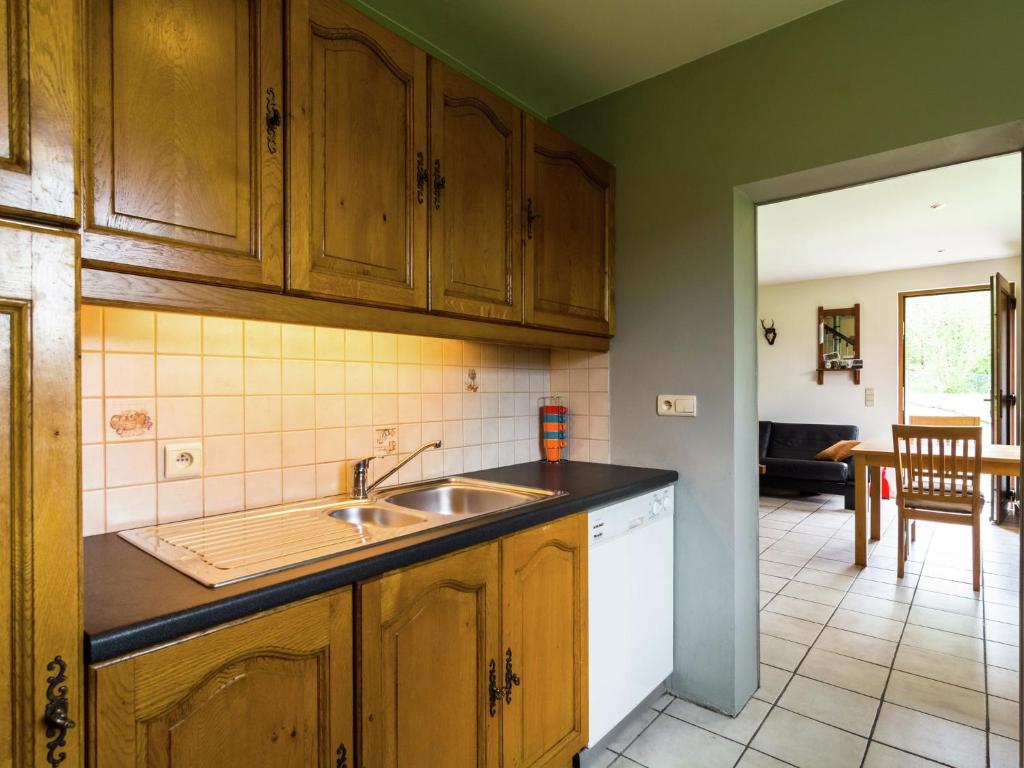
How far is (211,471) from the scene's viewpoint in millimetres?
1412

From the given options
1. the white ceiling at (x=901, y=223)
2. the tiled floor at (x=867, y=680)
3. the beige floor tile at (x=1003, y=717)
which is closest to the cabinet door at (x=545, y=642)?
the tiled floor at (x=867, y=680)

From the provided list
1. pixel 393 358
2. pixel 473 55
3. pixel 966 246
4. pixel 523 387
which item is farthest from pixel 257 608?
pixel 966 246

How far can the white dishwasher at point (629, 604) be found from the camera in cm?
171

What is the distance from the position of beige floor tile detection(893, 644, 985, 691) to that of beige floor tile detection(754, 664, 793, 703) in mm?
510

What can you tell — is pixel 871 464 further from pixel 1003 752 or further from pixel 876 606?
pixel 1003 752

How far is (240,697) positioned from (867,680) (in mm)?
2386

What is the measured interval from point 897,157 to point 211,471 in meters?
2.18

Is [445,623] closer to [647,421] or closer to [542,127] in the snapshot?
[647,421]

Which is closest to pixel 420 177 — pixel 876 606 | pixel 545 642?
pixel 545 642

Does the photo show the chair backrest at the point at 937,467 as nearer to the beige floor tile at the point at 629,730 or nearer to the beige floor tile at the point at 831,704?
the beige floor tile at the point at 831,704

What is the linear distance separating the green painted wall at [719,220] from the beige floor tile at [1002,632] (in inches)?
53.8

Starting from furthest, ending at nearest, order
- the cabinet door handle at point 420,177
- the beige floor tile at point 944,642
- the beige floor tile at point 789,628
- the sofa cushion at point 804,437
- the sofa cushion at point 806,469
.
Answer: the sofa cushion at point 804,437 → the sofa cushion at point 806,469 → the beige floor tile at point 789,628 → the beige floor tile at point 944,642 → the cabinet door handle at point 420,177

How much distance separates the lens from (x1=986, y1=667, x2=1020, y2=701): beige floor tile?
6.93ft

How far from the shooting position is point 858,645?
2.52 metres
